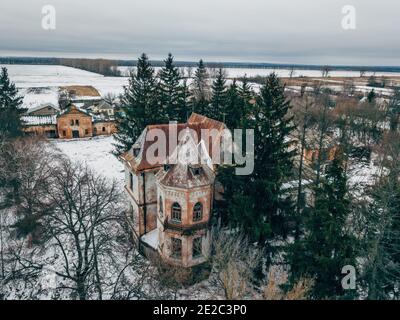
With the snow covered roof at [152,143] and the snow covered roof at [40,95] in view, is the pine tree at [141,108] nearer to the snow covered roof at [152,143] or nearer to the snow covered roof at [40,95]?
the snow covered roof at [152,143]

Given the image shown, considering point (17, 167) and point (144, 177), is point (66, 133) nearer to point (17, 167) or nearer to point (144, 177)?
point (17, 167)

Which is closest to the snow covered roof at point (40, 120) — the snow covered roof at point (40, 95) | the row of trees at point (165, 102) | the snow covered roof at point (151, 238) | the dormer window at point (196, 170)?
the row of trees at point (165, 102)

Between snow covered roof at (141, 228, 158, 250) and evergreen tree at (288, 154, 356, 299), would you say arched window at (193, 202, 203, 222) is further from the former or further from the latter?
evergreen tree at (288, 154, 356, 299)

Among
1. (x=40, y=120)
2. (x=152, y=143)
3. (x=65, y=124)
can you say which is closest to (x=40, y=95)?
(x=40, y=120)


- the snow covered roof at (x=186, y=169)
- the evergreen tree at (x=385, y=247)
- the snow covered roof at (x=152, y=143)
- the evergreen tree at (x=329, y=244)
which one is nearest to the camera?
the evergreen tree at (x=329, y=244)

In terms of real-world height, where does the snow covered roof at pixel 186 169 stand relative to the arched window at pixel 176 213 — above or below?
above

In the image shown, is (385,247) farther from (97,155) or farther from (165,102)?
(97,155)
